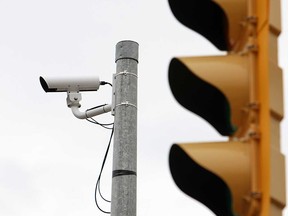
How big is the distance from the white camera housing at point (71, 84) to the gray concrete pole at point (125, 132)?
28.0 inches

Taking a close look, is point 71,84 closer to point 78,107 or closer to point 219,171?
point 78,107

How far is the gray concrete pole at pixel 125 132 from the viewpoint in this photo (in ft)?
24.6

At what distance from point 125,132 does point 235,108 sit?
3801 millimetres

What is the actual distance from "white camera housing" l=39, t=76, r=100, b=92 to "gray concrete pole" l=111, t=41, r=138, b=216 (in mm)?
712

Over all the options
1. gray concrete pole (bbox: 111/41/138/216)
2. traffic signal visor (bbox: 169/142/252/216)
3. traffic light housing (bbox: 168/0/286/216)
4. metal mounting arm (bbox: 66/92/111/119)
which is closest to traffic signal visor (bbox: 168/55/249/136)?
traffic light housing (bbox: 168/0/286/216)

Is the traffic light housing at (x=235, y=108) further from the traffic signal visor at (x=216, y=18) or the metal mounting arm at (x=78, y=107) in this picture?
the metal mounting arm at (x=78, y=107)

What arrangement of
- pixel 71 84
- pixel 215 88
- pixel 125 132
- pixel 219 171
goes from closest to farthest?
1. pixel 219 171
2. pixel 215 88
3. pixel 125 132
4. pixel 71 84

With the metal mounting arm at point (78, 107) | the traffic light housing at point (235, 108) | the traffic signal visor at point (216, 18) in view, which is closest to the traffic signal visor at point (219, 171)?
the traffic light housing at point (235, 108)

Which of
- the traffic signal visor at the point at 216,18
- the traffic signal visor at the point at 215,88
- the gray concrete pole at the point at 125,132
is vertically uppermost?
the gray concrete pole at the point at 125,132

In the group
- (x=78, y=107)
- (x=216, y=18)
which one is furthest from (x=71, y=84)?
(x=216, y=18)

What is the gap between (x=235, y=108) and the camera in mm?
3996

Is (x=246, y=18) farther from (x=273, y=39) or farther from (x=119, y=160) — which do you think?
(x=119, y=160)

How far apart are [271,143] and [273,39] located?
1.31ft

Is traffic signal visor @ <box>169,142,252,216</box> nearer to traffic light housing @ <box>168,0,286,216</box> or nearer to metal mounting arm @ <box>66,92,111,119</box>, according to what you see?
traffic light housing @ <box>168,0,286,216</box>
